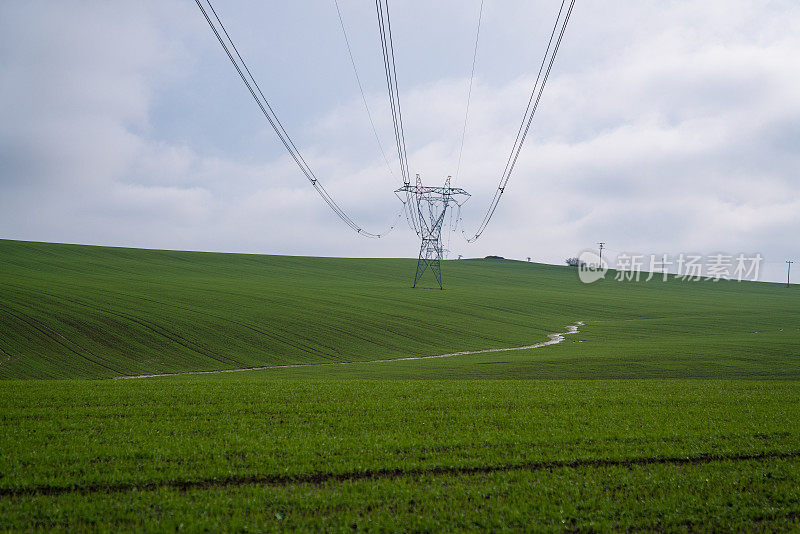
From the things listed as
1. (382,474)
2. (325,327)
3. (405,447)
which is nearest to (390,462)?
(382,474)

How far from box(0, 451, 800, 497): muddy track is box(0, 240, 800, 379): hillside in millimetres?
18586

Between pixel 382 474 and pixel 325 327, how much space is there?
4391cm

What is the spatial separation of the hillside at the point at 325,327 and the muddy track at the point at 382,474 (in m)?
18.6

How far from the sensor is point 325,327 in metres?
54.5

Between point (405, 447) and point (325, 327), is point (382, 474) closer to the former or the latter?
point (405, 447)

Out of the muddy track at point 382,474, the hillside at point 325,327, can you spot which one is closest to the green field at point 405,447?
the muddy track at point 382,474

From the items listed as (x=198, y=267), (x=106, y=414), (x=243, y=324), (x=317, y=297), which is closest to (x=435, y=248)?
(x=317, y=297)

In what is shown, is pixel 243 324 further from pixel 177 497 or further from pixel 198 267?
pixel 198 267

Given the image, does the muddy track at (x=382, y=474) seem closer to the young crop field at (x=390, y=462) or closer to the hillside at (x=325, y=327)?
the young crop field at (x=390, y=462)

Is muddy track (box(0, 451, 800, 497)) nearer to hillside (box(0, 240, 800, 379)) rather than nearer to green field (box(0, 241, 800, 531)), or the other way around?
green field (box(0, 241, 800, 531))

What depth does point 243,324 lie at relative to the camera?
51938mm

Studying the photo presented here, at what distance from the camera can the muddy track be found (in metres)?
9.92

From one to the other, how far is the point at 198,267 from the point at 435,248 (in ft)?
179

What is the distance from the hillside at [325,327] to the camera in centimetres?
3594
